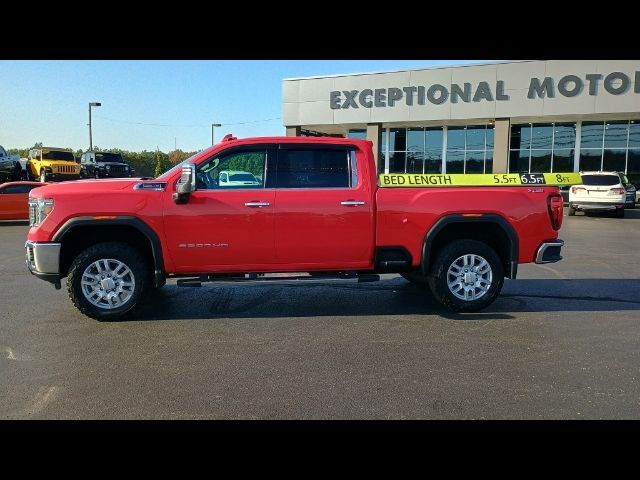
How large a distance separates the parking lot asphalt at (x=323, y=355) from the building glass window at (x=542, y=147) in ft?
76.4

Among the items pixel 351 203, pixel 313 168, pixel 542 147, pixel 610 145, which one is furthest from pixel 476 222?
pixel 610 145

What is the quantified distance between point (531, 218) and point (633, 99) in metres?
22.7

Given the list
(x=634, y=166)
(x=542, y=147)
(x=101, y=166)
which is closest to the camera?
(x=634, y=166)

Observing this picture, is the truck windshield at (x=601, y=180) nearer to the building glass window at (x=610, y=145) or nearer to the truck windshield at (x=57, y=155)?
the building glass window at (x=610, y=145)

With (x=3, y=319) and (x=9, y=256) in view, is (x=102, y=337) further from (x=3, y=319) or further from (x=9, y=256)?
(x=9, y=256)

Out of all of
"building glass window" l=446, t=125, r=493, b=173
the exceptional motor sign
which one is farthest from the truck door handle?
"building glass window" l=446, t=125, r=493, b=173

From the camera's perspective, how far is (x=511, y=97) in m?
26.6

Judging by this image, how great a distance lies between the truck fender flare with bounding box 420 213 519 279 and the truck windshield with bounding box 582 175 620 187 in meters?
15.0

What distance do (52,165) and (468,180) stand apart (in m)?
25.8

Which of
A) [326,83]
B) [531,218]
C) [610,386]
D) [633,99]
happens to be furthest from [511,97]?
[610,386]

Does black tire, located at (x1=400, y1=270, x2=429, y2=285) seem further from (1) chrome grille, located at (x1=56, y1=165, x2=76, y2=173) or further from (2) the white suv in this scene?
(1) chrome grille, located at (x1=56, y1=165, x2=76, y2=173)

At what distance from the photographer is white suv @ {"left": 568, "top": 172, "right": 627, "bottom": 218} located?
18.8 metres

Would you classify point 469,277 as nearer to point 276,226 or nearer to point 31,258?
point 276,226

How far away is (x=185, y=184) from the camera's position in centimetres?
564
